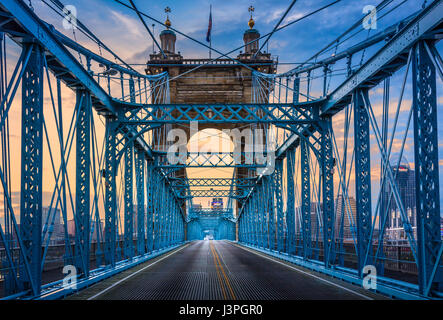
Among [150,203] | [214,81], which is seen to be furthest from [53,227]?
[214,81]

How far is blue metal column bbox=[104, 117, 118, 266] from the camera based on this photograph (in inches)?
766

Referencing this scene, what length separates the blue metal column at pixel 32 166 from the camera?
1089cm

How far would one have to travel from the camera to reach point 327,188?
19844 millimetres

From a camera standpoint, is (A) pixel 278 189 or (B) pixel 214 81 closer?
(A) pixel 278 189

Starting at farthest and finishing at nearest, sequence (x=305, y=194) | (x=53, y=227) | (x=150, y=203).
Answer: (x=150, y=203), (x=305, y=194), (x=53, y=227)

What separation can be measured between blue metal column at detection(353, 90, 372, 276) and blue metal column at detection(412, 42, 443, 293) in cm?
445

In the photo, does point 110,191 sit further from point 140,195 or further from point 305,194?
point 305,194

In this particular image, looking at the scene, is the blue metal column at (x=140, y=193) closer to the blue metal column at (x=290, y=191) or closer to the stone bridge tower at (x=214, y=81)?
the blue metal column at (x=290, y=191)

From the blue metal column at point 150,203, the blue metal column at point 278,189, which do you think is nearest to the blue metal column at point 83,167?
the blue metal column at point 150,203

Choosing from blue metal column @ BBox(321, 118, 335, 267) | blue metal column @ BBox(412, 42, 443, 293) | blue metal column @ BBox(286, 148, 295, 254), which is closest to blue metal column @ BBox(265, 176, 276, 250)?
blue metal column @ BBox(286, 148, 295, 254)

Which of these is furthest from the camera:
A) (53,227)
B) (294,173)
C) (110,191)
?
(294,173)

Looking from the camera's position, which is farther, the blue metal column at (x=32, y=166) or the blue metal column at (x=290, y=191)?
the blue metal column at (x=290, y=191)

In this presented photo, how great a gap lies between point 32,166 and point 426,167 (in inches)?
391

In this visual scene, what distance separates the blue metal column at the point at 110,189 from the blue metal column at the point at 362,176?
1041 cm
